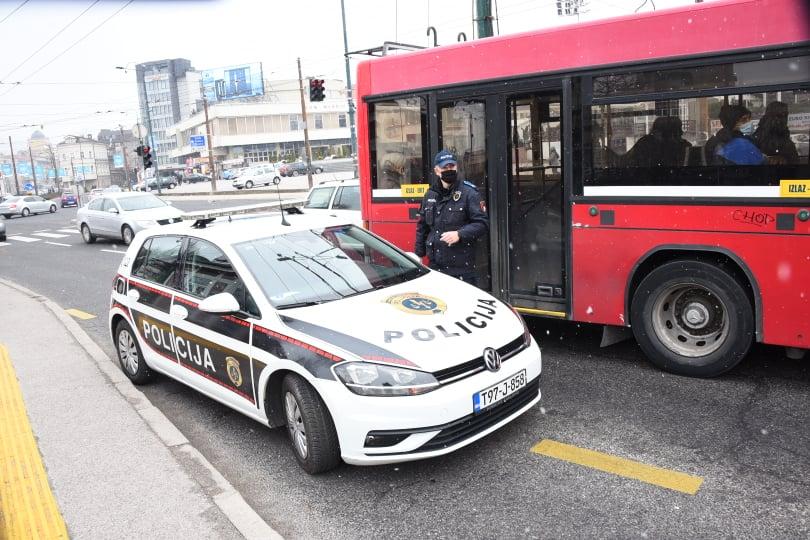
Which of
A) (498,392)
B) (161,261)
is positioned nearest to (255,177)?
(161,261)

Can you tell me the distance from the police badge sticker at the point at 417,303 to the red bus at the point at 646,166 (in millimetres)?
1974

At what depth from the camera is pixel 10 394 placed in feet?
21.1

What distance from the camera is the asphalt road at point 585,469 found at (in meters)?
3.67

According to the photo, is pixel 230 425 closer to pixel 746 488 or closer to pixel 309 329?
pixel 309 329

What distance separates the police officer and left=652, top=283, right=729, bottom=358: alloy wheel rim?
1.70m

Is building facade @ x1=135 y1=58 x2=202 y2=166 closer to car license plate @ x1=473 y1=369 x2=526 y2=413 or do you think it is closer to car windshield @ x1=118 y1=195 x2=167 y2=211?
car windshield @ x1=118 y1=195 x2=167 y2=211

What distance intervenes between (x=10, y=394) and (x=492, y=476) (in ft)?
15.5

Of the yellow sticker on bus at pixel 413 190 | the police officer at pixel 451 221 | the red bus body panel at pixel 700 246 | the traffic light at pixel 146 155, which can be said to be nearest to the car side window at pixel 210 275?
the police officer at pixel 451 221

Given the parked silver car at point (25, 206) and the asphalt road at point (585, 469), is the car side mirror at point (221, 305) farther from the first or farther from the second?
the parked silver car at point (25, 206)

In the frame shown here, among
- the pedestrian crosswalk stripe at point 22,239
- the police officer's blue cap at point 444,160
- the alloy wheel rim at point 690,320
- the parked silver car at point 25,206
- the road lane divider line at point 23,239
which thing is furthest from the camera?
the parked silver car at point 25,206

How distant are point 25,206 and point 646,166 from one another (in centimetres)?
5279

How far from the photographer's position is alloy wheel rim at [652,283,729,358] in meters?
5.71

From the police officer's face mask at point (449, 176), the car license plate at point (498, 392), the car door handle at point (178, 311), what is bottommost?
the car license plate at point (498, 392)

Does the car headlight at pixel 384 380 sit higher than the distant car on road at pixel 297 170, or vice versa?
the distant car on road at pixel 297 170
